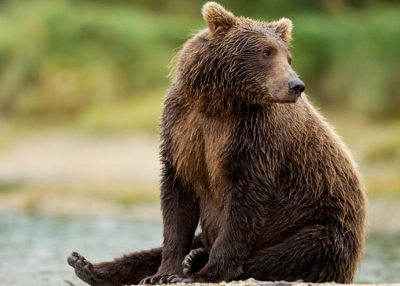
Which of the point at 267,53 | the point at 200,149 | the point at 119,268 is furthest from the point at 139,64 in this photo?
the point at 267,53

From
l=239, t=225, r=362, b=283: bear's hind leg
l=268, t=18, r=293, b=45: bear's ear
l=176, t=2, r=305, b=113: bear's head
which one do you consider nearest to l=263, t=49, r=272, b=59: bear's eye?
l=176, t=2, r=305, b=113: bear's head

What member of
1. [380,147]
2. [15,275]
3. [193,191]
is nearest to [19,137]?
[380,147]

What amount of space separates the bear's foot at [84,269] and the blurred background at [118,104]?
6.00 m

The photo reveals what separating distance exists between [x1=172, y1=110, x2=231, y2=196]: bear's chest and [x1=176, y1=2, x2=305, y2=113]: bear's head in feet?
0.62

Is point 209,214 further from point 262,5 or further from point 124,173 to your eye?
point 262,5

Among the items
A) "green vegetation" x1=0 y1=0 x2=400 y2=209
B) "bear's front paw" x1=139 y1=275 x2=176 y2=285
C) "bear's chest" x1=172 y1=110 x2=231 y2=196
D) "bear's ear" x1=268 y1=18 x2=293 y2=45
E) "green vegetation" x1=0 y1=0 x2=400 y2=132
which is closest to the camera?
"bear's front paw" x1=139 y1=275 x2=176 y2=285

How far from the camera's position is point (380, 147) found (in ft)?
76.9

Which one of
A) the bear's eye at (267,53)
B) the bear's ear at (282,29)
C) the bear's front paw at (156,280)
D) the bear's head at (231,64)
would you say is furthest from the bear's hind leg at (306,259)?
the bear's ear at (282,29)

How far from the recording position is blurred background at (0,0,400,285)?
65.3 ft

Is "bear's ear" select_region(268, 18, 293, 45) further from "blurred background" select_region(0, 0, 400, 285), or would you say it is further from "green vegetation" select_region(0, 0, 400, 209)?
"green vegetation" select_region(0, 0, 400, 209)

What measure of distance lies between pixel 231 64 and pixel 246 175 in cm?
103

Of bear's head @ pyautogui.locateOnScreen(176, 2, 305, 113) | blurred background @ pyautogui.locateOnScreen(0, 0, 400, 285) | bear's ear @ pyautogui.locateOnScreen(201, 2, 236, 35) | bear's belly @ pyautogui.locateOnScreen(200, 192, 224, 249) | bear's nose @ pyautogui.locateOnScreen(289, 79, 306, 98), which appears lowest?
bear's belly @ pyautogui.locateOnScreen(200, 192, 224, 249)

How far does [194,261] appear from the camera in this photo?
9039 millimetres

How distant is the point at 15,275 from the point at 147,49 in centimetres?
1930
